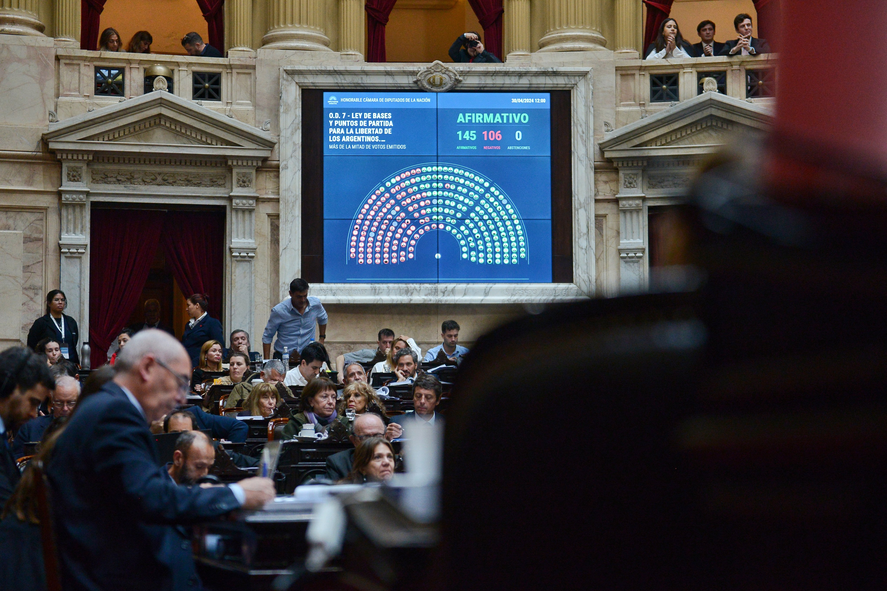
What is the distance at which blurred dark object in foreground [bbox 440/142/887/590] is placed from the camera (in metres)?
0.55

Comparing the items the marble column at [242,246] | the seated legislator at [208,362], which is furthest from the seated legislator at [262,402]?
the marble column at [242,246]

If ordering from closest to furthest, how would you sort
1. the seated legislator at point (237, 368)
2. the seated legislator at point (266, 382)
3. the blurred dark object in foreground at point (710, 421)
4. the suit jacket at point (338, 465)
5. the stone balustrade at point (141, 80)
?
the blurred dark object in foreground at point (710, 421) < the suit jacket at point (338, 465) < the seated legislator at point (266, 382) < the seated legislator at point (237, 368) < the stone balustrade at point (141, 80)

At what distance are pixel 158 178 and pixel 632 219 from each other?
596cm

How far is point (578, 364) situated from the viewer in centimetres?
67

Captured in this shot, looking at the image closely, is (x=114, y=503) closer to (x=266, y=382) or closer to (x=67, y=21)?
(x=266, y=382)

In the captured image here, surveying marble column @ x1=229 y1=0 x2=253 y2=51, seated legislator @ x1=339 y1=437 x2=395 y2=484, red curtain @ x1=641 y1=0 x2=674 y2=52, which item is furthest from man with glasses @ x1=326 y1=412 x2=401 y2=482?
red curtain @ x1=641 y1=0 x2=674 y2=52

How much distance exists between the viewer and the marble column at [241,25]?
41.7 feet

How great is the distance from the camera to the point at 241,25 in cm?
1273

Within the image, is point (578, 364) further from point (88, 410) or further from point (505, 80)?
point (505, 80)

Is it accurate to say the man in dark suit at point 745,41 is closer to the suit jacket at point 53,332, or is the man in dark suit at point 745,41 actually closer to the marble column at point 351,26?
the marble column at point 351,26

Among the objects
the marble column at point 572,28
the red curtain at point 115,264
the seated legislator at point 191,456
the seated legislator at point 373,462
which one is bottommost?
the seated legislator at point 373,462

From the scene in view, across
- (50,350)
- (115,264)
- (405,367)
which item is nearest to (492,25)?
(115,264)

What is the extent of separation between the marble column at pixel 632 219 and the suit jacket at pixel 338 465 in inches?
297

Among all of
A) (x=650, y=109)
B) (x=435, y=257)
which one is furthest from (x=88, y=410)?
(x=650, y=109)
